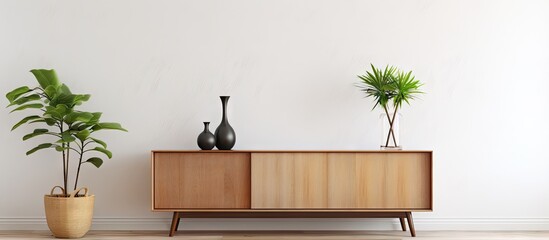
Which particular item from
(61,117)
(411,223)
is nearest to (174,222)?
(61,117)

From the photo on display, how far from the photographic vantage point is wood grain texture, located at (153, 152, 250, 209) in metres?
4.34

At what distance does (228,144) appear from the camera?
4.41 metres

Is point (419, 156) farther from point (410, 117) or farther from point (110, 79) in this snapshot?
point (110, 79)

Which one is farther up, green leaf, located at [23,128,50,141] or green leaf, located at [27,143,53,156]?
green leaf, located at [23,128,50,141]

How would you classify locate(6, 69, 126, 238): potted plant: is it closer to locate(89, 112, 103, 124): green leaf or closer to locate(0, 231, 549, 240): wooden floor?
locate(89, 112, 103, 124): green leaf

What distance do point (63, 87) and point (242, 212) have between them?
1.44m

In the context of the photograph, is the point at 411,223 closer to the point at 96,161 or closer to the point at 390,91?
the point at 390,91

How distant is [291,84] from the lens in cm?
471

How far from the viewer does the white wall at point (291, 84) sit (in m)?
4.71

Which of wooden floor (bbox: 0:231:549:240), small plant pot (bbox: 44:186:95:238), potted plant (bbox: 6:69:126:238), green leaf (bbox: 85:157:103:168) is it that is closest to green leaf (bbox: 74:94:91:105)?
potted plant (bbox: 6:69:126:238)

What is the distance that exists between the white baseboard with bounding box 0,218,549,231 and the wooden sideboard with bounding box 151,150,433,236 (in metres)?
0.36

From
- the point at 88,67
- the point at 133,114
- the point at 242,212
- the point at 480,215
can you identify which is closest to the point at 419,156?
the point at 480,215

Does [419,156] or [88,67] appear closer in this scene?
[419,156]

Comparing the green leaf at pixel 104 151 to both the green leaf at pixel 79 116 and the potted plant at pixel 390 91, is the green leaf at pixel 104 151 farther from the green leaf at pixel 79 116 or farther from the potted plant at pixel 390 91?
the potted plant at pixel 390 91
